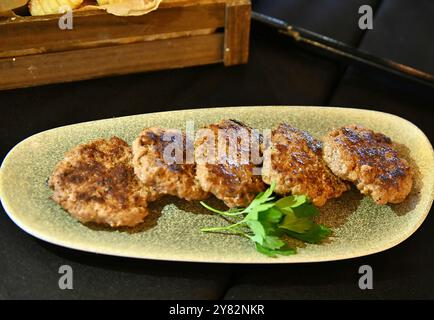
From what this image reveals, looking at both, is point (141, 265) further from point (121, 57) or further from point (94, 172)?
point (121, 57)

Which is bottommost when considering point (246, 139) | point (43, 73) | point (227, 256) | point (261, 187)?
point (227, 256)

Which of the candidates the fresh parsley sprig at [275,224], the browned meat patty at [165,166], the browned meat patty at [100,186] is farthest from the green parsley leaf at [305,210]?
the browned meat patty at [100,186]

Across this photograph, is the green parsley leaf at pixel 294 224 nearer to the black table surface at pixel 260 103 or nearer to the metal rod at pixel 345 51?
the black table surface at pixel 260 103

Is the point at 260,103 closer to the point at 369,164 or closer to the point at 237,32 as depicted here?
the point at 237,32

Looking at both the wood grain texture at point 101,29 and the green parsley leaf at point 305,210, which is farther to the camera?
the wood grain texture at point 101,29
